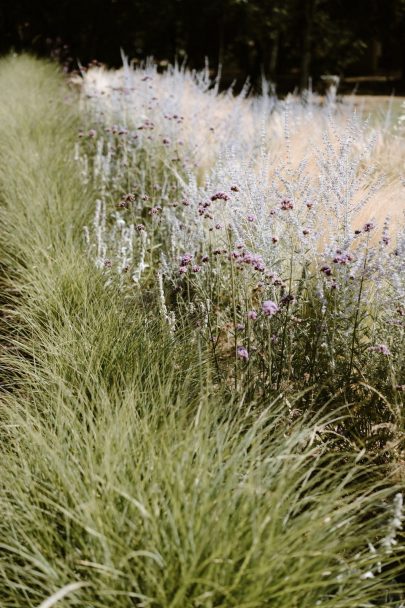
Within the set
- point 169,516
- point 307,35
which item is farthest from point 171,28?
point 169,516

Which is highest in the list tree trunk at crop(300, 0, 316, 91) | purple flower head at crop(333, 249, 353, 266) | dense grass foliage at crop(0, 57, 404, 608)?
tree trunk at crop(300, 0, 316, 91)

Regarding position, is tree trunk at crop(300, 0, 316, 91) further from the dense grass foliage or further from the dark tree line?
the dense grass foliage

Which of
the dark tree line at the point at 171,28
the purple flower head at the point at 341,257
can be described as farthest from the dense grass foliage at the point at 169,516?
the dark tree line at the point at 171,28

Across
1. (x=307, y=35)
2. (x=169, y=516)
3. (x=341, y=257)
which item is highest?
(x=307, y=35)

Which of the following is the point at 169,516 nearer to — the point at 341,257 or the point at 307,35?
the point at 341,257

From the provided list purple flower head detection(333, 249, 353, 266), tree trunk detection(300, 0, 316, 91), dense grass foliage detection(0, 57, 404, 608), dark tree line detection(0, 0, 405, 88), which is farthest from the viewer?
dark tree line detection(0, 0, 405, 88)

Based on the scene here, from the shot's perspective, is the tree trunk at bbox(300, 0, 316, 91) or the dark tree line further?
the dark tree line

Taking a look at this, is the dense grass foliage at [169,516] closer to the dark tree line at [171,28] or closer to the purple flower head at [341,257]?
the purple flower head at [341,257]

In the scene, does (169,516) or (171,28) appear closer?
(169,516)

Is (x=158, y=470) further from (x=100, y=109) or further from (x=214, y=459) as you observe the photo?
(x=100, y=109)

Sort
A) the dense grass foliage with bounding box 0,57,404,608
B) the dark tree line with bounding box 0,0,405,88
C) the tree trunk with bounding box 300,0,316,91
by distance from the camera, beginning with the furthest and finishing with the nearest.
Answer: the dark tree line with bounding box 0,0,405,88 → the tree trunk with bounding box 300,0,316,91 → the dense grass foliage with bounding box 0,57,404,608

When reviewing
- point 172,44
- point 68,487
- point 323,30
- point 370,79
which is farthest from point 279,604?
point 370,79

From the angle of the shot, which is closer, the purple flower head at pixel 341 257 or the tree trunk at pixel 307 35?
the purple flower head at pixel 341 257

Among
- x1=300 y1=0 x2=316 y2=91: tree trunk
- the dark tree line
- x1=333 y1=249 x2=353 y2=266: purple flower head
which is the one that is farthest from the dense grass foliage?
the dark tree line
